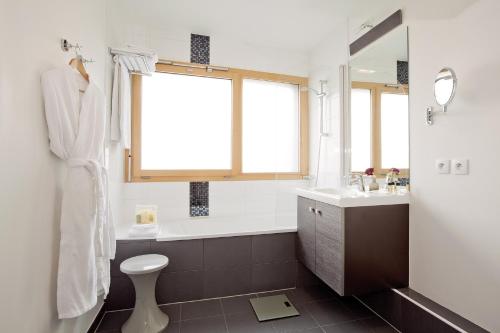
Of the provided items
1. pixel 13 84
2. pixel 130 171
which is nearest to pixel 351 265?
pixel 13 84

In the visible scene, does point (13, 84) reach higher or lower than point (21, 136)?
higher

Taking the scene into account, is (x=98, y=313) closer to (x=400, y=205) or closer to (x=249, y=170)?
(x=249, y=170)

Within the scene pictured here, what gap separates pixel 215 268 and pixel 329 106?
206cm

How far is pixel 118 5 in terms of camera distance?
2396 mm

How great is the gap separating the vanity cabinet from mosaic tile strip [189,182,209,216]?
1.44m

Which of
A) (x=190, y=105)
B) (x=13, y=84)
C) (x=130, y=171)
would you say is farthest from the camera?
(x=190, y=105)

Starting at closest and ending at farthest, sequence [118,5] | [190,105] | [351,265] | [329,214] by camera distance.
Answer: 1. [351,265]
2. [329,214]
3. [118,5]
4. [190,105]

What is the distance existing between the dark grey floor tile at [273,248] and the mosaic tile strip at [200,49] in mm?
2023

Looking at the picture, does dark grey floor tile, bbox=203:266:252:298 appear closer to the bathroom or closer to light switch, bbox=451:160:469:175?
the bathroom

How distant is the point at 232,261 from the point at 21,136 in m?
1.70

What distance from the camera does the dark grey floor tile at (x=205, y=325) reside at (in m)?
1.79

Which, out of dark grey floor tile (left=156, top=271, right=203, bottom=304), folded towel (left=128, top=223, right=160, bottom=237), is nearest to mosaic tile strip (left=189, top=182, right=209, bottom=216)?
folded towel (left=128, top=223, right=160, bottom=237)

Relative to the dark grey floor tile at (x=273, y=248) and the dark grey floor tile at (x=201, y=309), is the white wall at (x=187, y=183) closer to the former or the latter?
the dark grey floor tile at (x=273, y=248)

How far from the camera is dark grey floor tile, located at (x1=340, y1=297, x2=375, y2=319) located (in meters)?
1.96
